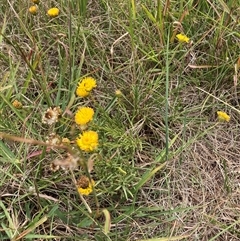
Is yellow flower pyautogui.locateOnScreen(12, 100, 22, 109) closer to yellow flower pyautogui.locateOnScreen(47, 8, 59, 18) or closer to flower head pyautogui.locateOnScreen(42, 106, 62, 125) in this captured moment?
flower head pyautogui.locateOnScreen(42, 106, 62, 125)

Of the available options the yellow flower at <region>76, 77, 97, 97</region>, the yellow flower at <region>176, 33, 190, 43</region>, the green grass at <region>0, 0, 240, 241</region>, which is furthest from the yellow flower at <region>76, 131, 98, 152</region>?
the yellow flower at <region>176, 33, 190, 43</region>

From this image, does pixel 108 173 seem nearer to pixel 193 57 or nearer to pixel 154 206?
pixel 154 206

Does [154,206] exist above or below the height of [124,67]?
below

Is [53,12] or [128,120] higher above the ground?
[53,12]

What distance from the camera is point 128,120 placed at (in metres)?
1.23

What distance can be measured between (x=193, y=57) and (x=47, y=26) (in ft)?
1.41

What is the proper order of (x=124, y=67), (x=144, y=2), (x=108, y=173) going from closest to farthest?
(x=108, y=173)
(x=124, y=67)
(x=144, y=2)

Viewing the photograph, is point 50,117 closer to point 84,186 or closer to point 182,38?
point 84,186

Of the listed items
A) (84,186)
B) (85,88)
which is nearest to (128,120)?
(85,88)

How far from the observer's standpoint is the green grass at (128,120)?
110 centimetres

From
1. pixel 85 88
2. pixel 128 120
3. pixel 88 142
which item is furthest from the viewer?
pixel 128 120

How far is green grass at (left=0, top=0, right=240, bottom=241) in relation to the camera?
1.10 m

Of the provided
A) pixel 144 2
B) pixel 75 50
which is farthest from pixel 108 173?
pixel 144 2

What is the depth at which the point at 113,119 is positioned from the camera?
120 cm
